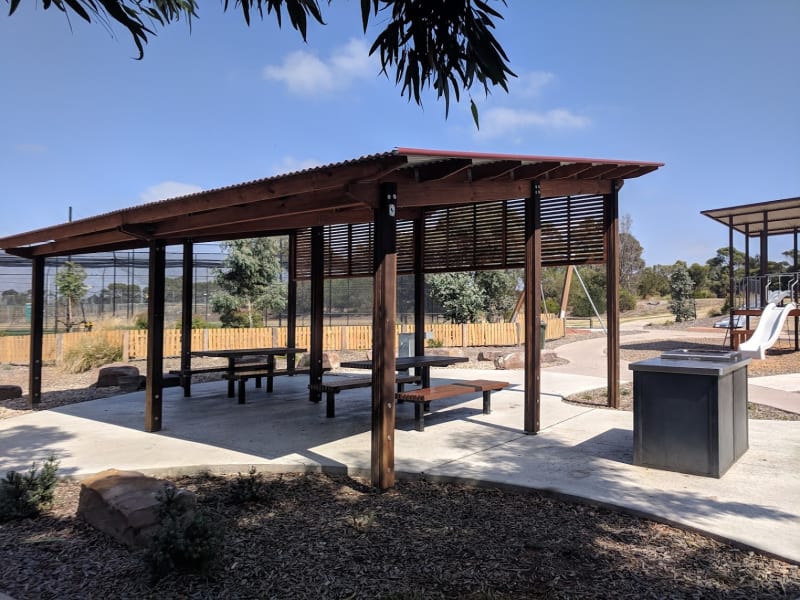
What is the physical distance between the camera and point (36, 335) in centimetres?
886

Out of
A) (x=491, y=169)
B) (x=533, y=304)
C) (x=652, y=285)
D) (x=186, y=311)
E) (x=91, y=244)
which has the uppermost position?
(x=652, y=285)

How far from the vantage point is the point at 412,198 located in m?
5.12

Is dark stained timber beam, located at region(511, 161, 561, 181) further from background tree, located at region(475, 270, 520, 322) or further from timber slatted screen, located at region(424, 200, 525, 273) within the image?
background tree, located at region(475, 270, 520, 322)

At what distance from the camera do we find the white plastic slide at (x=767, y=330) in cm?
1401

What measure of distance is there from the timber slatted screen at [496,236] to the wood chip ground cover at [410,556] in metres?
4.54

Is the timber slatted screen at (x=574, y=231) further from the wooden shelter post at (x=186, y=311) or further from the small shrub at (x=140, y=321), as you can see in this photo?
the small shrub at (x=140, y=321)

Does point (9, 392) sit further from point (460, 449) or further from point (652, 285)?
point (652, 285)

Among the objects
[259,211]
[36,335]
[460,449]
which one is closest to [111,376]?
[36,335]

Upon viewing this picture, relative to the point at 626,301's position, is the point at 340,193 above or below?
above

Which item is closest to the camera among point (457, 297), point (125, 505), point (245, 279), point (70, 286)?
point (125, 505)

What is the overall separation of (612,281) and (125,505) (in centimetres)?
677

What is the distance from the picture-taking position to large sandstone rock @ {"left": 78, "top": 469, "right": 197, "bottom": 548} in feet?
11.0

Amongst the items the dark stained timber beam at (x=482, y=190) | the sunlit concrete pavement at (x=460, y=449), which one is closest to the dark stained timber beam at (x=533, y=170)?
the dark stained timber beam at (x=482, y=190)

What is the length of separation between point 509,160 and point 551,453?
113 inches
